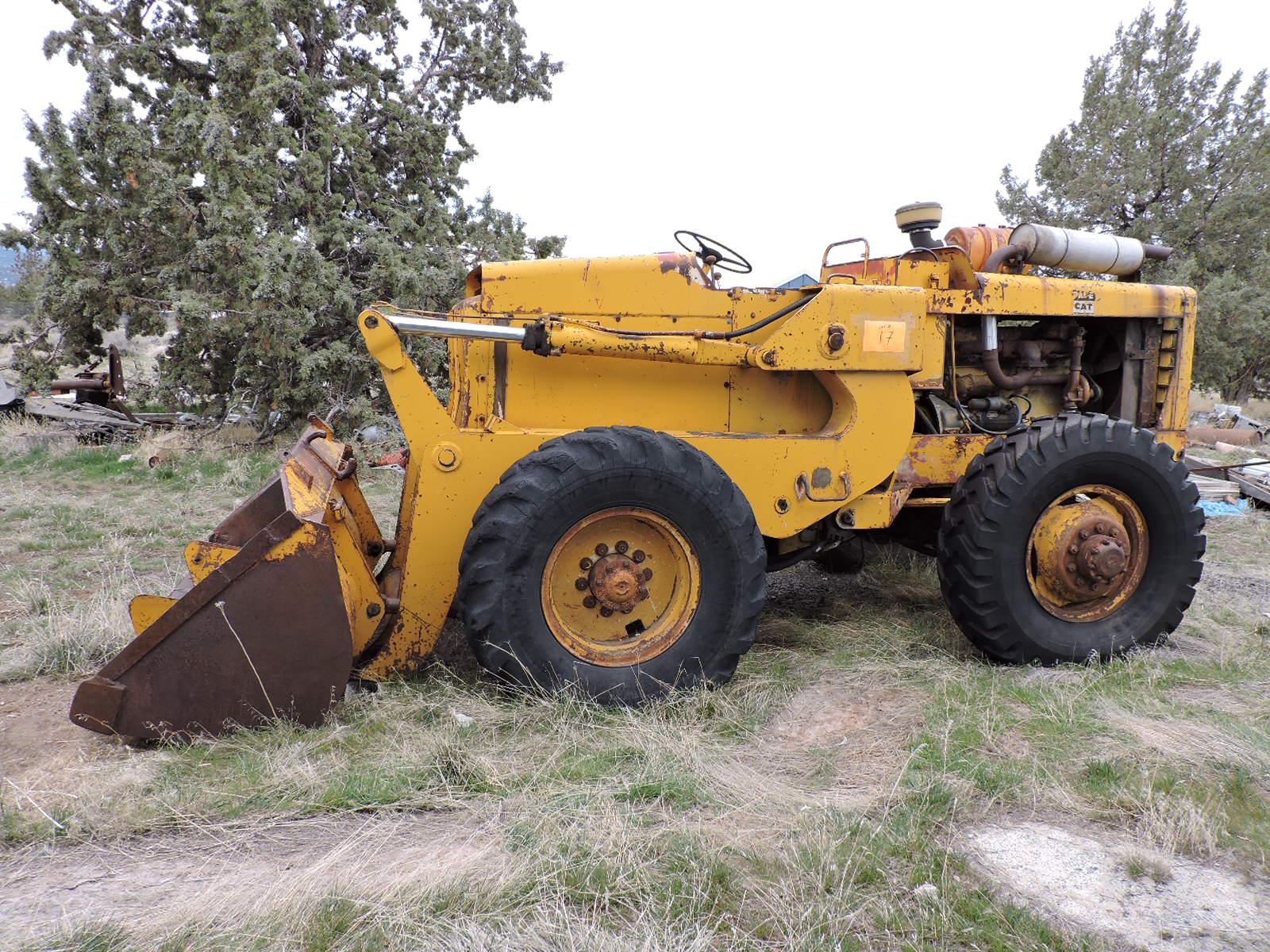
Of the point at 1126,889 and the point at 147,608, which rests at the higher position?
the point at 147,608

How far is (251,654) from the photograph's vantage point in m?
3.23

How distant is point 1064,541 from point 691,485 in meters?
1.93

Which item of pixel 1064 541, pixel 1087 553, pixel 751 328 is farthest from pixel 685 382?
pixel 1087 553

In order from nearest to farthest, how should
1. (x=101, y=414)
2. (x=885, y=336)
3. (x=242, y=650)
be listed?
(x=242, y=650) < (x=885, y=336) < (x=101, y=414)

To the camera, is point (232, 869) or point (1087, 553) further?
point (1087, 553)

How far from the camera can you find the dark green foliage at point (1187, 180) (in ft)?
61.6

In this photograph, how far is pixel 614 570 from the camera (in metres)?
3.74

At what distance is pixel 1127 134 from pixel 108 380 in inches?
828

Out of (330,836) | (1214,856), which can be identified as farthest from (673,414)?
(1214,856)

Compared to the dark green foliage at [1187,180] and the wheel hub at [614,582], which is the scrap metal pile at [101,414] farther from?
the dark green foliage at [1187,180]

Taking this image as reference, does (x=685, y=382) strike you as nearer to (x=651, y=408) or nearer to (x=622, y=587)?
(x=651, y=408)

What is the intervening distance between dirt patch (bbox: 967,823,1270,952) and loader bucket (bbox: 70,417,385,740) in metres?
2.34

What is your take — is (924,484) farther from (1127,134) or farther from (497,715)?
(1127,134)

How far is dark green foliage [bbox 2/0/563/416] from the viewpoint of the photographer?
1043 cm
